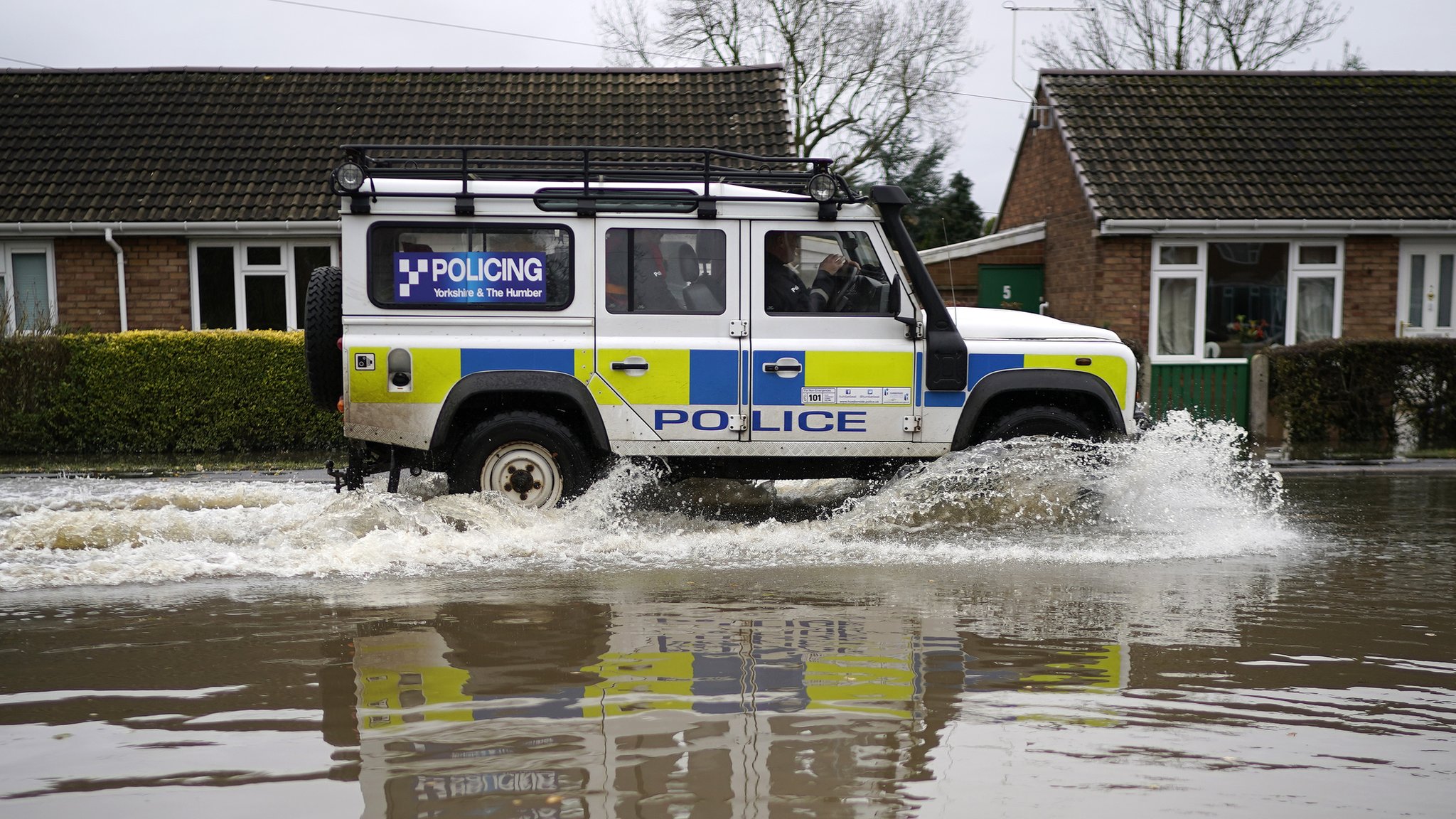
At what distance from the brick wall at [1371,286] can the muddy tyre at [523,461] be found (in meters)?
13.3

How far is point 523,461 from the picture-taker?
311 inches

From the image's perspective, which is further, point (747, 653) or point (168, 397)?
point (168, 397)

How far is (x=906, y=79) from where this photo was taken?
30.2m

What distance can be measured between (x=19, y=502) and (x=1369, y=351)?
13459 mm

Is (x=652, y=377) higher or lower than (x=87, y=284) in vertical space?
lower

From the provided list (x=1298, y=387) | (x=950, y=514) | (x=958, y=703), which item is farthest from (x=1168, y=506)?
(x=1298, y=387)

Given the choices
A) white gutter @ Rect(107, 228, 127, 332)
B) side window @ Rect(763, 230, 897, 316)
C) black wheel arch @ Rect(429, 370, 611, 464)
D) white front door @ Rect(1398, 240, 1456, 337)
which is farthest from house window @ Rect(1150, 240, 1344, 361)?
white gutter @ Rect(107, 228, 127, 332)

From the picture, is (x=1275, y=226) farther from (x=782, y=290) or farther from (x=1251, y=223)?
(x=782, y=290)

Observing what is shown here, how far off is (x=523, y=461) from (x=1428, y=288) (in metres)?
14.8

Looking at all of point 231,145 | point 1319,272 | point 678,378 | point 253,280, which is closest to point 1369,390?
point 1319,272

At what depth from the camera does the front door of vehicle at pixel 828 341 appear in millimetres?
7879

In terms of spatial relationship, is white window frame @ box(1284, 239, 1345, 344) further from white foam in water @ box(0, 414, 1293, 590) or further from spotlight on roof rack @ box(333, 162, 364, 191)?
spotlight on roof rack @ box(333, 162, 364, 191)

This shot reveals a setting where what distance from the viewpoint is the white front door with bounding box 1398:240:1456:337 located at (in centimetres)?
1712

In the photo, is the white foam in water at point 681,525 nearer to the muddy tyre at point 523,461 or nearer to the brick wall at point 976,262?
the muddy tyre at point 523,461
